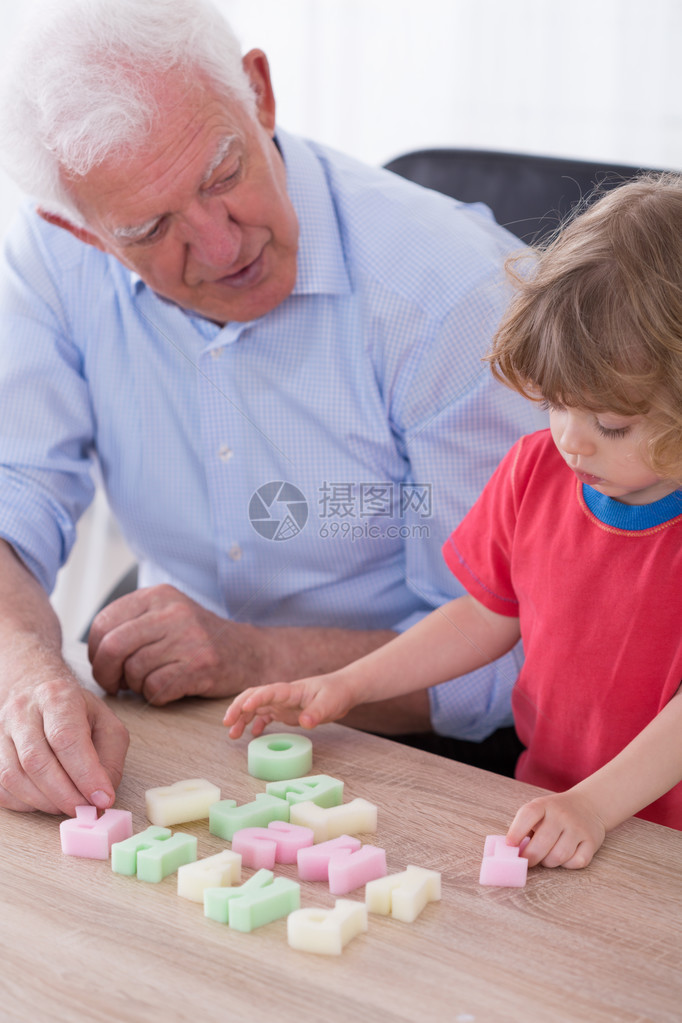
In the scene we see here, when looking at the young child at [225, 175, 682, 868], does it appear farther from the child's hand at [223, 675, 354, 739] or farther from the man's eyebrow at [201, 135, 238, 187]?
the man's eyebrow at [201, 135, 238, 187]

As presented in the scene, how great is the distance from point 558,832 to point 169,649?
470mm

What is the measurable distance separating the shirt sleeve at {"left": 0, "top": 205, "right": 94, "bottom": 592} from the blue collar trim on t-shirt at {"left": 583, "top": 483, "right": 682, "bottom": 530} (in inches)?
25.4

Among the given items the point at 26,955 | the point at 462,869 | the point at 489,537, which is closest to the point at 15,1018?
the point at 26,955

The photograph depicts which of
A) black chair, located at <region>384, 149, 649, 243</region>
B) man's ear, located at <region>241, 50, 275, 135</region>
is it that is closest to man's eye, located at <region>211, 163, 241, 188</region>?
man's ear, located at <region>241, 50, 275, 135</region>

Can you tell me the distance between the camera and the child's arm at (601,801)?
73cm

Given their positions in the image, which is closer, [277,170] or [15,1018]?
[15,1018]

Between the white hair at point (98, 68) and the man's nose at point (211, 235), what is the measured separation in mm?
91

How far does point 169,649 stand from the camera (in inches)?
42.0

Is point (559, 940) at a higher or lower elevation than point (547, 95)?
lower

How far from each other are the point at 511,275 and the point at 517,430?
257 mm

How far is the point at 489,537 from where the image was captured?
0.99 meters

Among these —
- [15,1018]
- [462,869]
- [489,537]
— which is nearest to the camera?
[15,1018]

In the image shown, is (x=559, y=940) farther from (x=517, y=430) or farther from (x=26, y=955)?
(x=517, y=430)

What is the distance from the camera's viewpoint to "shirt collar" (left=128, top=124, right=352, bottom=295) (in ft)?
4.04
